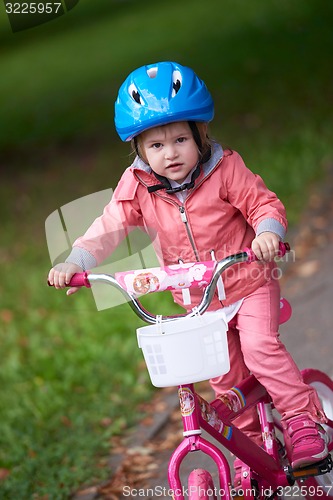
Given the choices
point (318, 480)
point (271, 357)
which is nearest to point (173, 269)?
point (271, 357)

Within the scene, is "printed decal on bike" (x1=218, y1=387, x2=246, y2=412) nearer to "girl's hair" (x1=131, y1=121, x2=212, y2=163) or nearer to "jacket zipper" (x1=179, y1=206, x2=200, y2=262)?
"jacket zipper" (x1=179, y1=206, x2=200, y2=262)

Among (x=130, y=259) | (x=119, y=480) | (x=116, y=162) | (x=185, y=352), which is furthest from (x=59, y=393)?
(x=116, y=162)

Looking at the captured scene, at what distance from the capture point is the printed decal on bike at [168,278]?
2.99m

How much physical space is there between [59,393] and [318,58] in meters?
7.86

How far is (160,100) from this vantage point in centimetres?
303

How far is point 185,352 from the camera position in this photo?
2.79 meters

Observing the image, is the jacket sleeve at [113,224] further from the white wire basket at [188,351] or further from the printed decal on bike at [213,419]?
the printed decal on bike at [213,419]

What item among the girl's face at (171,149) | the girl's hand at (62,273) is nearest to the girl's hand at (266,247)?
the girl's face at (171,149)

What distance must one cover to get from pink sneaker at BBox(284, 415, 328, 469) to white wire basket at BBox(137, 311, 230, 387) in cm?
59

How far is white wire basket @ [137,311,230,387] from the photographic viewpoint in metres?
2.78

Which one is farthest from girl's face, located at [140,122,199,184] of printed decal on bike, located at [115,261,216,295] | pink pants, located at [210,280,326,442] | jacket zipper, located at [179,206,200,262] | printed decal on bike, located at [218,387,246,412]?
printed decal on bike, located at [218,387,246,412]

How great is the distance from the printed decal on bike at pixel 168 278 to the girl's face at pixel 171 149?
358mm

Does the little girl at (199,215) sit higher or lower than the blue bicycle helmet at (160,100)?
lower

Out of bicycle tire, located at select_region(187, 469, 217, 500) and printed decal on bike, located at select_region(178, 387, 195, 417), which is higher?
printed decal on bike, located at select_region(178, 387, 195, 417)
